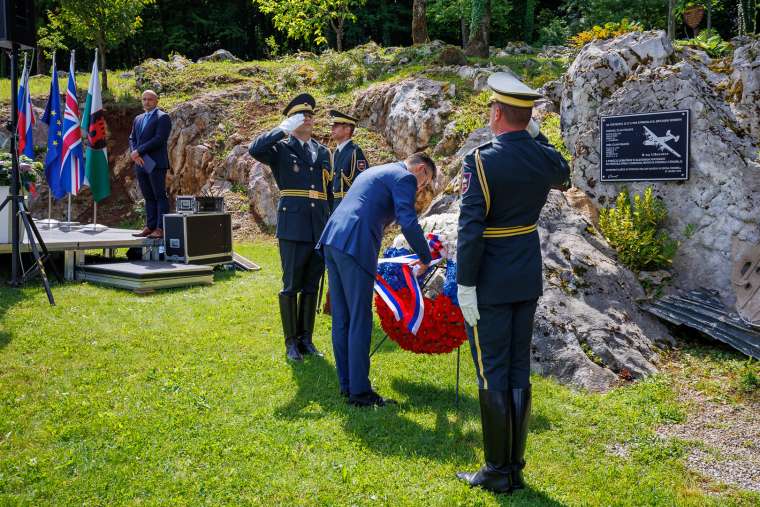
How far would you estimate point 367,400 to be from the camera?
4.77 meters

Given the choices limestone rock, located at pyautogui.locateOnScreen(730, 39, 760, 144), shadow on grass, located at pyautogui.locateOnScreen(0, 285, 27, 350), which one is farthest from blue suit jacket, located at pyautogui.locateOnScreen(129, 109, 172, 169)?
limestone rock, located at pyautogui.locateOnScreen(730, 39, 760, 144)

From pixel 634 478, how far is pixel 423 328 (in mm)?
1876

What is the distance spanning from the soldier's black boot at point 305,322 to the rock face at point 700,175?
4348 mm

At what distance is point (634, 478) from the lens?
12.5ft

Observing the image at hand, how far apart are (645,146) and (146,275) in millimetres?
6787

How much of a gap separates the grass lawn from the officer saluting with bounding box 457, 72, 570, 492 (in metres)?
0.34

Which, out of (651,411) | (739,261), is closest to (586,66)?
(739,261)

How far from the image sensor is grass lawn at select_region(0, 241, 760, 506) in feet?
11.6

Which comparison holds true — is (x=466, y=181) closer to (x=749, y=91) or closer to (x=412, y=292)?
(x=412, y=292)

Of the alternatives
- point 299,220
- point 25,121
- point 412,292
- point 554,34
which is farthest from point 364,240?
point 554,34

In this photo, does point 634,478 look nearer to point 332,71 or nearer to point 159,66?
point 332,71

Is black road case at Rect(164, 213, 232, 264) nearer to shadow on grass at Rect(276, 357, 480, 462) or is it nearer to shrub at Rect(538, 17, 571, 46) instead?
shadow on grass at Rect(276, 357, 480, 462)

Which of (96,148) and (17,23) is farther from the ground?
(17,23)

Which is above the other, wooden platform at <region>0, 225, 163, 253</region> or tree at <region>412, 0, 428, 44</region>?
tree at <region>412, 0, 428, 44</region>
